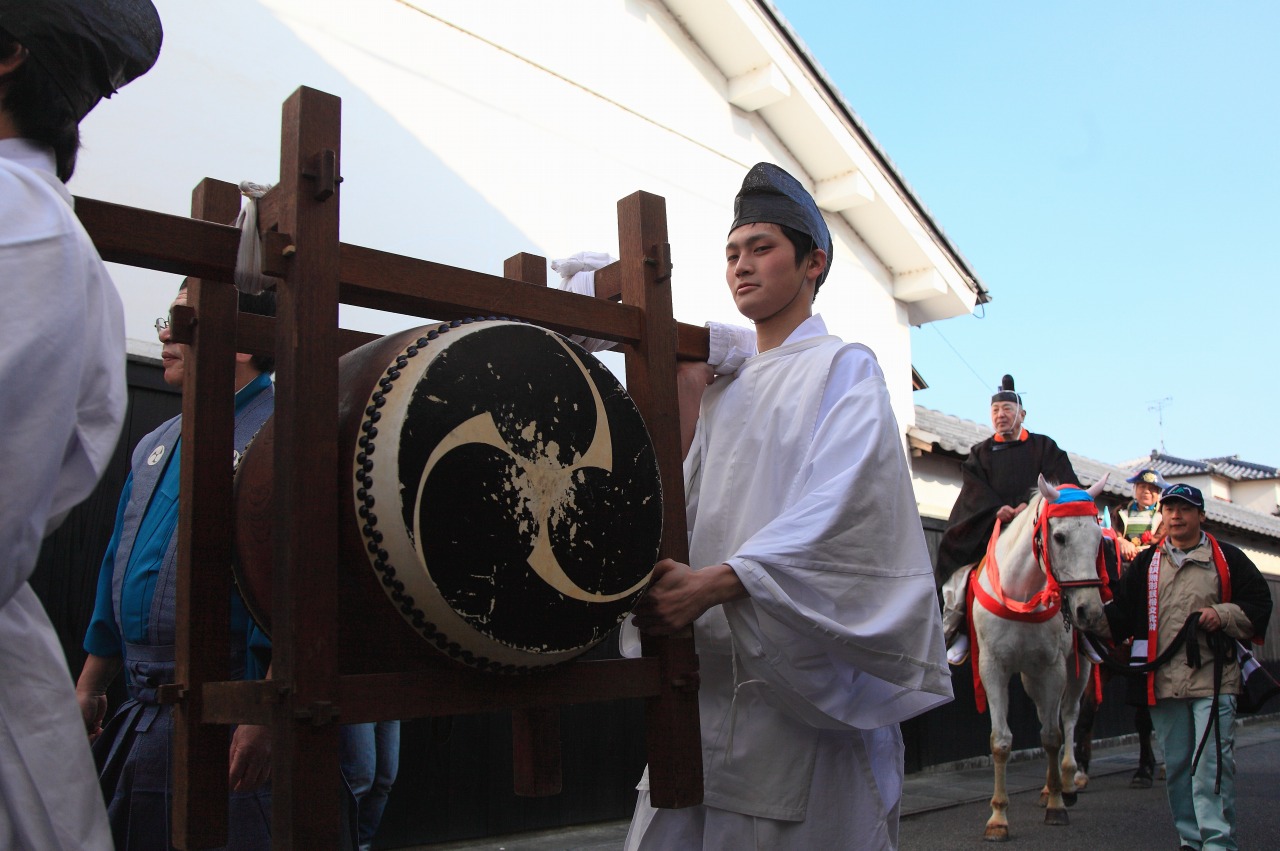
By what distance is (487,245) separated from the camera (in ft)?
18.8

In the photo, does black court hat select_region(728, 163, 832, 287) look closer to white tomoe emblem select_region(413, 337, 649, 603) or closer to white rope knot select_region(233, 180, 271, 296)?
white tomoe emblem select_region(413, 337, 649, 603)

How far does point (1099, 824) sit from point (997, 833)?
1.06 meters

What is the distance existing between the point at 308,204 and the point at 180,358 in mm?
1172

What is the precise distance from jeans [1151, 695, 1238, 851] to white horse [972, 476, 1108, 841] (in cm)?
72

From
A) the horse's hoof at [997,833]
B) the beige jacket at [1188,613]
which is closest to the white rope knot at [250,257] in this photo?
the beige jacket at [1188,613]

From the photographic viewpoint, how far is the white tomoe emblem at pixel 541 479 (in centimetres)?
138

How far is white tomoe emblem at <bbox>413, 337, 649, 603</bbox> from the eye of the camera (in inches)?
54.5

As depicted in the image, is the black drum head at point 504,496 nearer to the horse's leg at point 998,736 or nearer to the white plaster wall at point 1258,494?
the horse's leg at point 998,736

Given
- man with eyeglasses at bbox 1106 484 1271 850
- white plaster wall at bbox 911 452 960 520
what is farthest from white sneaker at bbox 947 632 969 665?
white plaster wall at bbox 911 452 960 520

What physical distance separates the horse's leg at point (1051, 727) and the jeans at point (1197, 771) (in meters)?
1.37

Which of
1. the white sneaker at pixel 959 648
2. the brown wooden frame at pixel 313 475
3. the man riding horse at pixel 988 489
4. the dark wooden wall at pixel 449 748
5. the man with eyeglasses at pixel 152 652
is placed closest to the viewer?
the brown wooden frame at pixel 313 475

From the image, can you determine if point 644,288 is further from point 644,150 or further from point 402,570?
point 644,150

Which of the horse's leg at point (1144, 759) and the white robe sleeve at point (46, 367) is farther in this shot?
the horse's leg at point (1144, 759)

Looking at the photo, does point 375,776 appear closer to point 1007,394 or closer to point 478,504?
point 478,504
